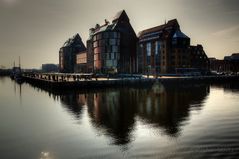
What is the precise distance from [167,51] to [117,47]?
24.1 m

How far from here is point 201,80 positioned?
79.6m

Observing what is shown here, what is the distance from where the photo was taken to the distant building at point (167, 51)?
99.9m

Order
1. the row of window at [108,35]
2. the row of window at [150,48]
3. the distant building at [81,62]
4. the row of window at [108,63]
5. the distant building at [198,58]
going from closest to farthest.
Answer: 1. the row of window at [108,63]
2. the row of window at [150,48]
3. the row of window at [108,35]
4. the distant building at [198,58]
5. the distant building at [81,62]

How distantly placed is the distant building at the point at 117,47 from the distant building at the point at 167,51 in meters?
6.41

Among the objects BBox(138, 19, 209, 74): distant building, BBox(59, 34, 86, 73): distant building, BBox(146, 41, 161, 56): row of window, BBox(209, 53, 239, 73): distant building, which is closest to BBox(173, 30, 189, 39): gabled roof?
BBox(138, 19, 209, 74): distant building

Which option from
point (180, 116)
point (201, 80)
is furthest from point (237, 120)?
point (201, 80)

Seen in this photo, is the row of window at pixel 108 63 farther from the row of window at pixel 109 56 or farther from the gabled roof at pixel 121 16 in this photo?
the gabled roof at pixel 121 16

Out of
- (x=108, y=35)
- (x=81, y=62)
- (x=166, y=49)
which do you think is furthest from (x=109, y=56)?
(x=81, y=62)

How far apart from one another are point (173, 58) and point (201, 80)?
23.7 m

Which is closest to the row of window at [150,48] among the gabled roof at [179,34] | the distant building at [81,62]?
the gabled roof at [179,34]

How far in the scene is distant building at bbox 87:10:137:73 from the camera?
346 ft

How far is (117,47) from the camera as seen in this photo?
10575 cm

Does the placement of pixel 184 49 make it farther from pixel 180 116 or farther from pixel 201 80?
pixel 180 116

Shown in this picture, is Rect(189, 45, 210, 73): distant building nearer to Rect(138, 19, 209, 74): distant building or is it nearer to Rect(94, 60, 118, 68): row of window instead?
Rect(138, 19, 209, 74): distant building
